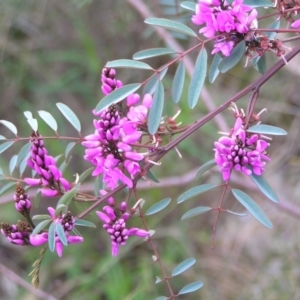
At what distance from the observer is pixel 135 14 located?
6.23ft

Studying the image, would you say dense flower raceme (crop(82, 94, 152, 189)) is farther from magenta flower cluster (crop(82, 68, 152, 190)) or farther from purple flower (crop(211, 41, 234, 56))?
purple flower (crop(211, 41, 234, 56))

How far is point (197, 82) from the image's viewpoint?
0.57 m

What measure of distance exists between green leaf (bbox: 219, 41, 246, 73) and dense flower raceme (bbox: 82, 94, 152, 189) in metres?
0.11

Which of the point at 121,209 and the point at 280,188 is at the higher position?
the point at 121,209

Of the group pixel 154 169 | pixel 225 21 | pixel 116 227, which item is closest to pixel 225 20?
pixel 225 21

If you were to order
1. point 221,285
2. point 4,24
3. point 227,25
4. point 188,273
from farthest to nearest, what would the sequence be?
1. point 4,24
2. point 221,285
3. point 188,273
4. point 227,25

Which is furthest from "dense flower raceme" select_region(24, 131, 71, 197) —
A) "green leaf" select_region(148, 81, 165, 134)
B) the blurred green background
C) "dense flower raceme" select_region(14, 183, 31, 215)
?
the blurred green background

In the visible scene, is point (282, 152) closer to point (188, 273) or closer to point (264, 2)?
point (188, 273)

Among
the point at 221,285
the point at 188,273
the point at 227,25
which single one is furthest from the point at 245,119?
the point at 221,285

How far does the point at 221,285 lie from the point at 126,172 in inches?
48.8

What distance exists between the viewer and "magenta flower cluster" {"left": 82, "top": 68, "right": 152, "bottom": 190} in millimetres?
528

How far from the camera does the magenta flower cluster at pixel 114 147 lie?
0.53 meters

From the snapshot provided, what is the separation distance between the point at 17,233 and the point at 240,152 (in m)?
0.26

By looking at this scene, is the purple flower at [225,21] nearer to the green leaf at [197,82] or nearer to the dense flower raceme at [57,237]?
the green leaf at [197,82]
